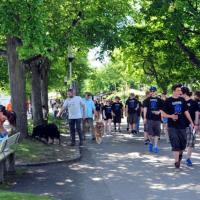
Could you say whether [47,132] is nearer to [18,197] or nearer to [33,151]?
[33,151]

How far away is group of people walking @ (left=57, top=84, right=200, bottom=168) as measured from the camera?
11648mm

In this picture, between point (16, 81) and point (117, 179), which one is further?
point (16, 81)

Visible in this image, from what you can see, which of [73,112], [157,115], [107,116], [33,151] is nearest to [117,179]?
[33,151]

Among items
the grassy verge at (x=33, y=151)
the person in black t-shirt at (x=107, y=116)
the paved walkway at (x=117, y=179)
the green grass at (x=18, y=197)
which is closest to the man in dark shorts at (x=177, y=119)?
the paved walkway at (x=117, y=179)

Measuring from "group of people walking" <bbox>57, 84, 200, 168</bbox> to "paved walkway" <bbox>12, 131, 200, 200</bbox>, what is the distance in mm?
632

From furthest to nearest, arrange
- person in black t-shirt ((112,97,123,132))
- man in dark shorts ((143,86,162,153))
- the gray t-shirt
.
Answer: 1. person in black t-shirt ((112,97,123,132))
2. the gray t-shirt
3. man in dark shorts ((143,86,162,153))

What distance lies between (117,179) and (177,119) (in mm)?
2109

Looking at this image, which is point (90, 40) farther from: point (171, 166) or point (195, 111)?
point (171, 166)

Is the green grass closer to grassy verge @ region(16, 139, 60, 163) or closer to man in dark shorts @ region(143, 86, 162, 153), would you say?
grassy verge @ region(16, 139, 60, 163)

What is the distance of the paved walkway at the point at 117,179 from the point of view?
889cm

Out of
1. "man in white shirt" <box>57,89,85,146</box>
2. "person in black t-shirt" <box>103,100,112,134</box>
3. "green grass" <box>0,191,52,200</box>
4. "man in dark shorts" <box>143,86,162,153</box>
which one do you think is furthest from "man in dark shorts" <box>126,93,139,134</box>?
"green grass" <box>0,191,52,200</box>

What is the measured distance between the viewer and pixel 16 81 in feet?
56.0

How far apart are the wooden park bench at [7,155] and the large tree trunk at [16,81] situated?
19.5 ft

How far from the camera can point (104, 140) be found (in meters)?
20.1
